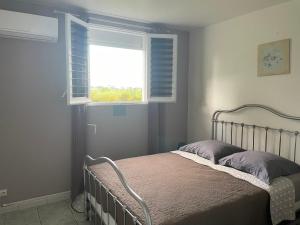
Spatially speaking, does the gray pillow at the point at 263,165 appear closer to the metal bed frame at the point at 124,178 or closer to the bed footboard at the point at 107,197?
the metal bed frame at the point at 124,178

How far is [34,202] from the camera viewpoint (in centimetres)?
294

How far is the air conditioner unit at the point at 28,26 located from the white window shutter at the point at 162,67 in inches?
53.8

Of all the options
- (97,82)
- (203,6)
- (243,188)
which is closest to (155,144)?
(97,82)

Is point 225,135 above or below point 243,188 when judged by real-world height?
above

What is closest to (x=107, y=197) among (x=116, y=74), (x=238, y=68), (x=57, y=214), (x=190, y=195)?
(x=190, y=195)

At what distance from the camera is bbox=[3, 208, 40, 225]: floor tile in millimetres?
2588

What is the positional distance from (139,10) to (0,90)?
1.87m

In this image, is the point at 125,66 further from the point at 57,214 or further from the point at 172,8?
the point at 57,214

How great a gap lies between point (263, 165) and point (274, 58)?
1.27 metres

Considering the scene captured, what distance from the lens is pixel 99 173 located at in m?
2.42

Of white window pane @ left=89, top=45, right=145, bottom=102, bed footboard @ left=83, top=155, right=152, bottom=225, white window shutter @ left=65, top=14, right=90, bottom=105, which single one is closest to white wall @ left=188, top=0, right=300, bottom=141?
white window pane @ left=89, top=45, right=145, bottom=102

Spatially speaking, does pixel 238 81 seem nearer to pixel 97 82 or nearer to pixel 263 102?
pixel 263 102

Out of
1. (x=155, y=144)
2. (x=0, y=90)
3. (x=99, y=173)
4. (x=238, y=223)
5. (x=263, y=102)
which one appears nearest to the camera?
(x=238, y=223)

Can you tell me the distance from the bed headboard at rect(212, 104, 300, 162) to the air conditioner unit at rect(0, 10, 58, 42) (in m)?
2.45
